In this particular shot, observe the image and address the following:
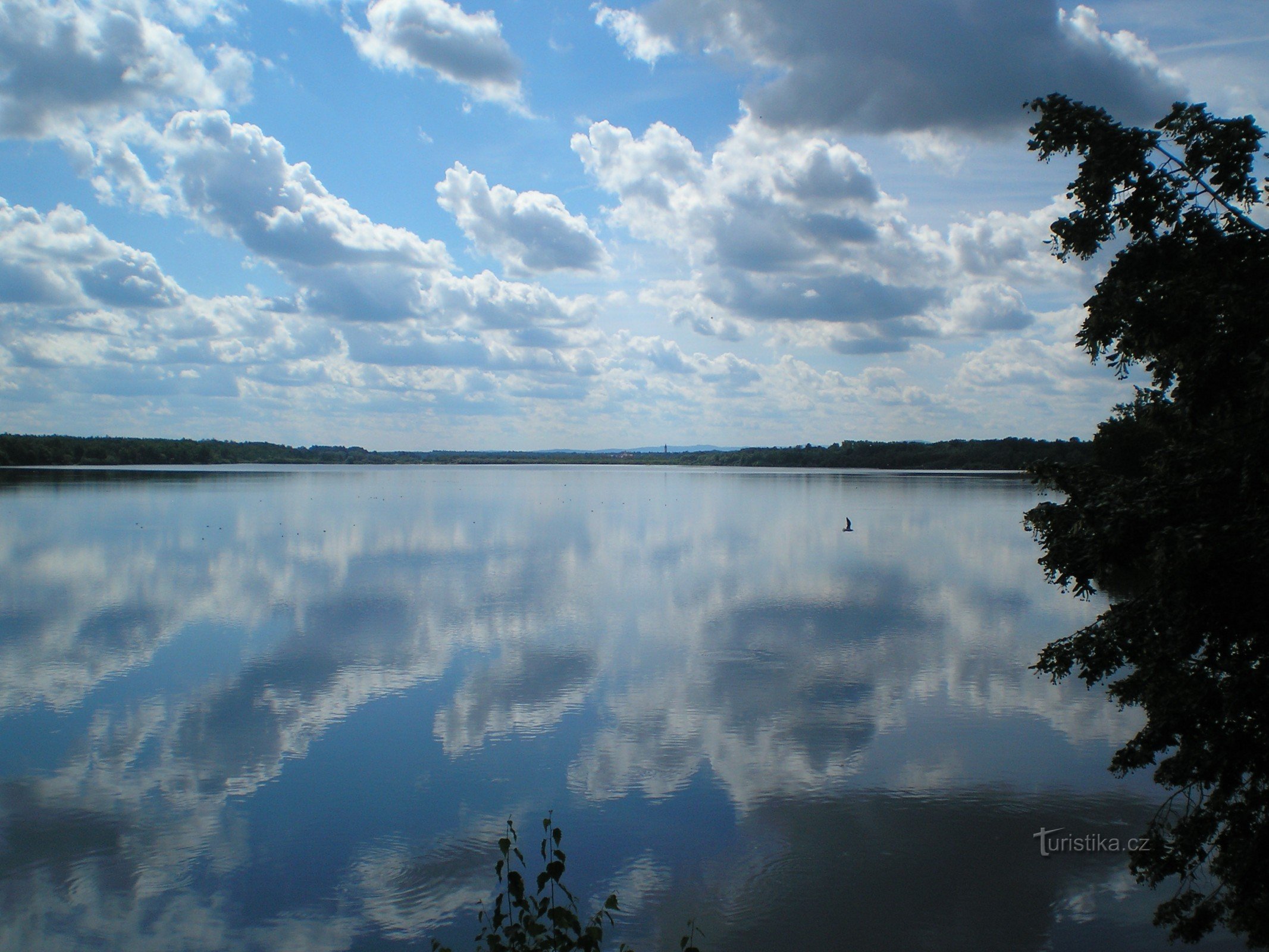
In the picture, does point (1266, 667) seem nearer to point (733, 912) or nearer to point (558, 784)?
point (733, 912)

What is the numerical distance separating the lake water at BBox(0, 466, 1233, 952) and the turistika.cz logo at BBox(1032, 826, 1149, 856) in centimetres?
9

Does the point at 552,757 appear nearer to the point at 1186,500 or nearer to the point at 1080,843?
the point at 1080,843

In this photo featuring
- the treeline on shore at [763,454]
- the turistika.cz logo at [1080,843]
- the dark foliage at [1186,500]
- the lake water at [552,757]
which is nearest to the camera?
the dark foliage at [1186,500]

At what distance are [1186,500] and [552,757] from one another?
739cm

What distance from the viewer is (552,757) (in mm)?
10734

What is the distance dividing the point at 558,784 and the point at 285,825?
2818 mm

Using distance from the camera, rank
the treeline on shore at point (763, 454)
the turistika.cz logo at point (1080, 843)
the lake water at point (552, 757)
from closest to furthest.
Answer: the lake water at point (552, 757)
the turistika.cz logo at point (1080, 843)
the treeline on shore at point (763, 454)

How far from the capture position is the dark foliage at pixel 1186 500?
18.3 ft

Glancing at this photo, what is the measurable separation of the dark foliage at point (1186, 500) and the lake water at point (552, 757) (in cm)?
182

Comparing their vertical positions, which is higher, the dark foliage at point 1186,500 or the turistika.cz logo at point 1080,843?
the dark foliage at point 1186,500

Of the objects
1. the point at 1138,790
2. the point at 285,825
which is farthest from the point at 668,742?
the point at 1138,790

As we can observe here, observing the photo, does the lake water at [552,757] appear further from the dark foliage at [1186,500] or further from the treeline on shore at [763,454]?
the treeline on shore at [763,454]

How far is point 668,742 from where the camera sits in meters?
11.4

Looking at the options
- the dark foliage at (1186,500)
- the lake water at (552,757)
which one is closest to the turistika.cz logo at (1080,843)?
the lake water at (552,757)
